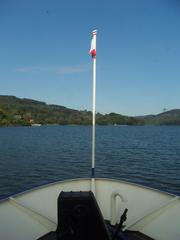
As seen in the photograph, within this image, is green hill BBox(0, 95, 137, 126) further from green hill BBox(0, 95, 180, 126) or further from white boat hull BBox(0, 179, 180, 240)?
white boat hull BBox(0, 179, 180, 240)

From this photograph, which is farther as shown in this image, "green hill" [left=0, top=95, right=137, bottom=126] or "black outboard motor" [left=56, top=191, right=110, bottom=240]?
"green hill" [left=0, top=95, right=137, bottom=126]

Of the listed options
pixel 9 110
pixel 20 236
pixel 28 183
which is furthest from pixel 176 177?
pixel 9 110

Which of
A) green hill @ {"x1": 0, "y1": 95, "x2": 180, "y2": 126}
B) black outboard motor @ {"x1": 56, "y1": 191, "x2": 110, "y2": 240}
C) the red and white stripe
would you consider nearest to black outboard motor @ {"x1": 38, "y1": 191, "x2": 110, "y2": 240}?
black outboard motor @ {"x1": 56, "y1": 191, "x2": 110, "y2": 240}

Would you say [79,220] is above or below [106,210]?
above

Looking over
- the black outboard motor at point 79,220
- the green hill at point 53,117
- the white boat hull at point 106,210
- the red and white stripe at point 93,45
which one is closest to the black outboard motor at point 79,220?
the black outboard motor at point 79,220

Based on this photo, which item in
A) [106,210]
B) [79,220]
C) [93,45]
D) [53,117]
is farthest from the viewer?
[53,117]

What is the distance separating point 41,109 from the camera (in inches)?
6806

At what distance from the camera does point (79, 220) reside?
3.73 m

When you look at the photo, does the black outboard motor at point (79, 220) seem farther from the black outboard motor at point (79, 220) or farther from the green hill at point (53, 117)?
the green hill at point (53, 117)

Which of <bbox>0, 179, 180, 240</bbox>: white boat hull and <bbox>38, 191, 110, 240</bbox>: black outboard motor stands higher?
<bbox>38, 191, 110, 240</bbox>: black outboard motor

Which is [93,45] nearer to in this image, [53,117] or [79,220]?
[79,220]

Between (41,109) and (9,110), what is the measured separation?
22877 mm

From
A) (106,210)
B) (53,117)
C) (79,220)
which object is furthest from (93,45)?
(53,117)

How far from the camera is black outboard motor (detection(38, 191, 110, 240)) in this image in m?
3.67
